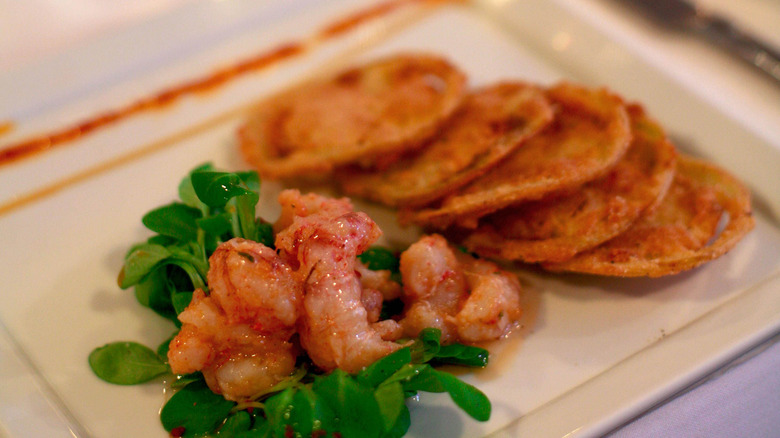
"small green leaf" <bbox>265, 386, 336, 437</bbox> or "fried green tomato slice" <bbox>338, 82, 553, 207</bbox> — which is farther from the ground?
"fried green tomato slice" <bbox>338, 82, 553, 207</bbox>

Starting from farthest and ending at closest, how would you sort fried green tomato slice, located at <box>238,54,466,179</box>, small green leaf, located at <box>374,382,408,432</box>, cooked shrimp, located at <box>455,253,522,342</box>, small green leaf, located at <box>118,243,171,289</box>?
fried green tomato slice, located at <box>238,54,466,179</box> < small green leaf, located at <box>118,243,171,289</box> < cooked shrimp, located at <box>455,253,522,342</box> < small green leaf, located at <box>374,382,408,432</box>

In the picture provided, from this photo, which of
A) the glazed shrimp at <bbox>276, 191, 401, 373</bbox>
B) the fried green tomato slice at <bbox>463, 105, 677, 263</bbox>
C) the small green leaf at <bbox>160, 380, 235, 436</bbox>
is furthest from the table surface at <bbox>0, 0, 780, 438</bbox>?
the small green leaf at <bbox>160, 380, 235, 436</bbox>

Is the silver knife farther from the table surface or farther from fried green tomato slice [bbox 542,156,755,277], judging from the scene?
fried green tomato slice [bbox 542,156,755,277]

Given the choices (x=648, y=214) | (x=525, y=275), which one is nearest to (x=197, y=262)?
(x=525, y=275)

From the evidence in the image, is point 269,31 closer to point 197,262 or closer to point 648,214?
point 197,262

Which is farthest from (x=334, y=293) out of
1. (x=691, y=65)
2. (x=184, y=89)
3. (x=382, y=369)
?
(x=691, y=65)

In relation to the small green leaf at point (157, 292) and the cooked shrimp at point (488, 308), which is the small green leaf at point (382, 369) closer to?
the cooked shrimp at point (488, 308)

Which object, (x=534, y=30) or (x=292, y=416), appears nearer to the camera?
(x=292, y=416)

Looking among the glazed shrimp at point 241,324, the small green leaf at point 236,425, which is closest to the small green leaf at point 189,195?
the glazed shrimp at point 241,324
